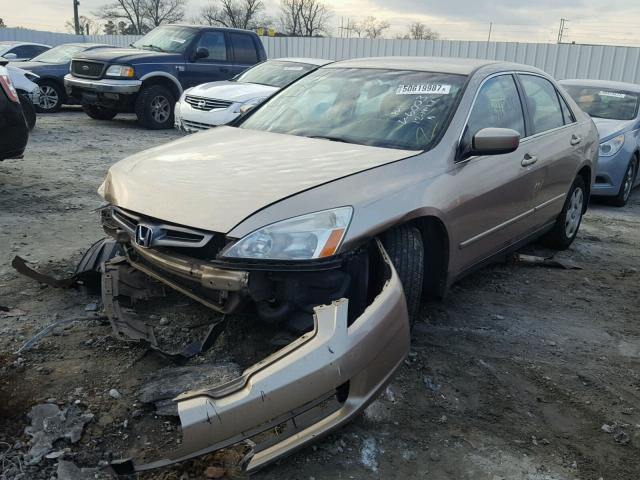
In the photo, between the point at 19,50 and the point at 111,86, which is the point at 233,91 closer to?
the point at 111,86

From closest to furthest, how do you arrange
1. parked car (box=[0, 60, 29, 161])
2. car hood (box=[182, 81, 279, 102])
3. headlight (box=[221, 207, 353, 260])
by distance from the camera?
headlight (box=[221, 207, 353, 260]) < parked car (box=[0, 60, 29, 161]) < car hood (box=[182, 81, 279, 102])

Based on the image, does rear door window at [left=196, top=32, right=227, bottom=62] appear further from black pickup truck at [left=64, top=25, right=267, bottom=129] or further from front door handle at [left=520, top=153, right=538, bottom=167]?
front door handle at [left=520, top=153, right=538, bottom=167]

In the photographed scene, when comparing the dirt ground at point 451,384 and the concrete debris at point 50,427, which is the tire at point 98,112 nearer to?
the dirt ground at point 451,384

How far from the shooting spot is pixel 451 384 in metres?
2.99

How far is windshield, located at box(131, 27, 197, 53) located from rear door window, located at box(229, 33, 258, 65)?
88 centimetres

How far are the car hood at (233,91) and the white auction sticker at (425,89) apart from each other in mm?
6040

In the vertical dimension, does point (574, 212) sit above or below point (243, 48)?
below

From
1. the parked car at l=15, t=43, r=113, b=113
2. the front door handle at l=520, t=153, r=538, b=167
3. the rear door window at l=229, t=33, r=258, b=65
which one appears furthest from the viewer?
the parked car at l=15, t=43, r=113, b=113

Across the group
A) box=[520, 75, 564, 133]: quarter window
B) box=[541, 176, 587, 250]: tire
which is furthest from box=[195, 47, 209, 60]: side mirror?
box=[541, 176, 587, 250]: tire

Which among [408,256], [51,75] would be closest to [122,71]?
[51,75]

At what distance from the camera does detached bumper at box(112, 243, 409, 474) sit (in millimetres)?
2043

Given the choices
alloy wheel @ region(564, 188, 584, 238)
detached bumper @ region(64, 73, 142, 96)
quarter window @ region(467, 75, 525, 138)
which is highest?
quarter window @ region(467, 75, 525, 138)

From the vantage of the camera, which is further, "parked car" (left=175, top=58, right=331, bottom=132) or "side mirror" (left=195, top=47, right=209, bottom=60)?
"side mirror" (left=195, top=47, right=209, bottom=60)

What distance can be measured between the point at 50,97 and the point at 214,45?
399 cm
